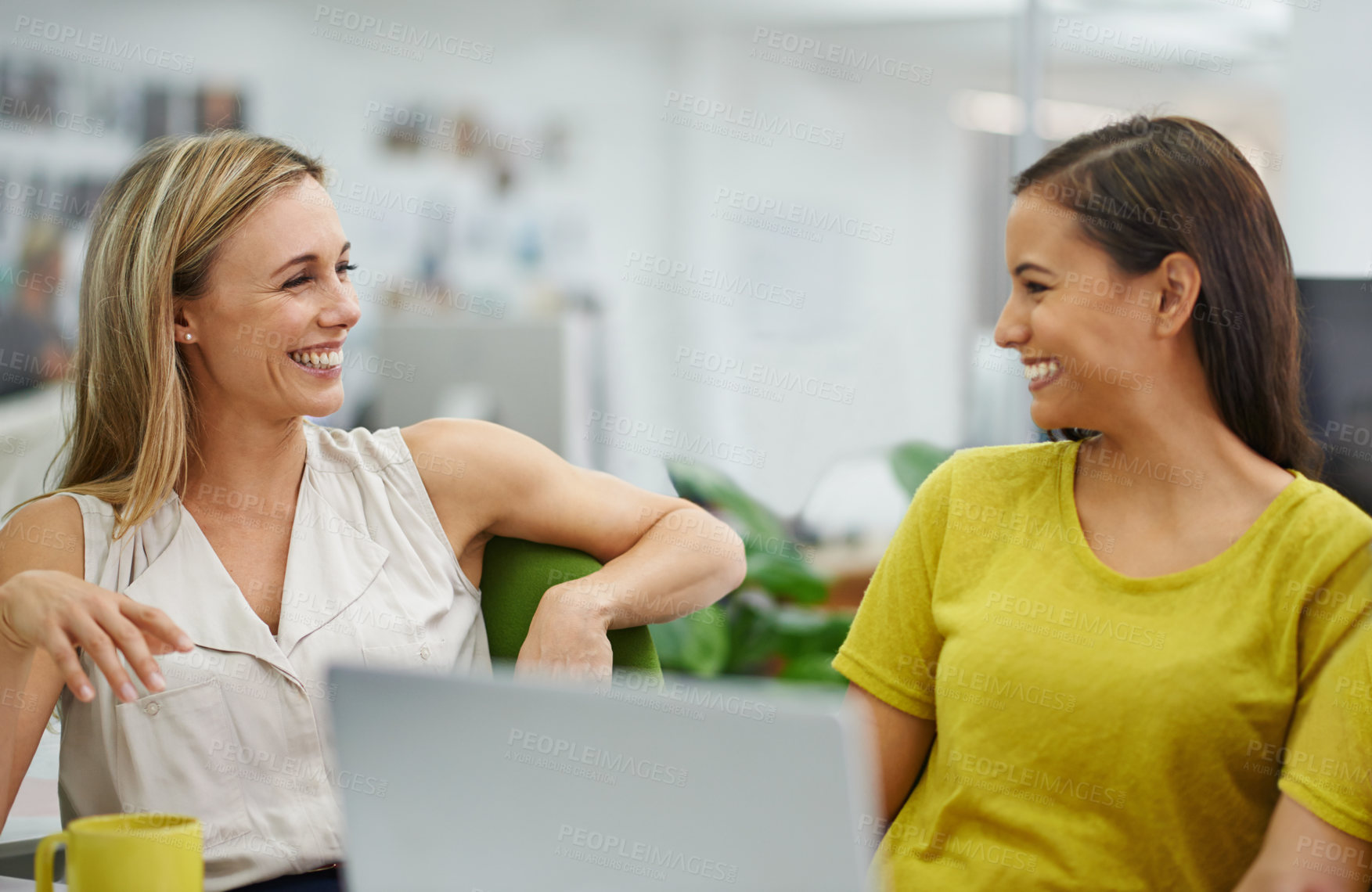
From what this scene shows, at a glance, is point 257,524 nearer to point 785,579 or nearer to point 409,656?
point 409,656

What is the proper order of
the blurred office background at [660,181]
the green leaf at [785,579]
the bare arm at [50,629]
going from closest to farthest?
the bare arm at [50,629] < the green leaf at [785,579] < the blurred office background at [660,181]

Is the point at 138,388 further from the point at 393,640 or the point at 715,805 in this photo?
the point at 715,805

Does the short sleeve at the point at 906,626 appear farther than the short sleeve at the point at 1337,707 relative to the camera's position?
Yes

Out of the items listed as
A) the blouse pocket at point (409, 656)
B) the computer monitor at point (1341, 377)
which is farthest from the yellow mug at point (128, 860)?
the computer monitor at point (1341, 377)

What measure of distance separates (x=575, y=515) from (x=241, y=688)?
1.29ft

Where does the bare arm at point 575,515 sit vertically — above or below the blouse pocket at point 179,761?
above

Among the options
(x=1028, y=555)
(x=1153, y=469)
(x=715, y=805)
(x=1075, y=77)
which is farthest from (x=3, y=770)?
(x=1075, y=77)

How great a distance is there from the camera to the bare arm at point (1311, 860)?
921mm

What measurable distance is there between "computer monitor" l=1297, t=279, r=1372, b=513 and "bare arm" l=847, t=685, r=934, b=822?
0.48m

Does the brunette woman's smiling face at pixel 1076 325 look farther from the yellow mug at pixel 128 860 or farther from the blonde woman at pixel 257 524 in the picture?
the yellow mug at pixel 128 860

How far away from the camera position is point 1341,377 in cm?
123

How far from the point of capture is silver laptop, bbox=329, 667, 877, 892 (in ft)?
1.98

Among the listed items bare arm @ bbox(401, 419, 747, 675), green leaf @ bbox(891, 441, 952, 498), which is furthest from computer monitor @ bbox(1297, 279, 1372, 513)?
green leaf @ bbox(891, 441, 952, 498)

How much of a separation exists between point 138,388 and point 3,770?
1.34ft
